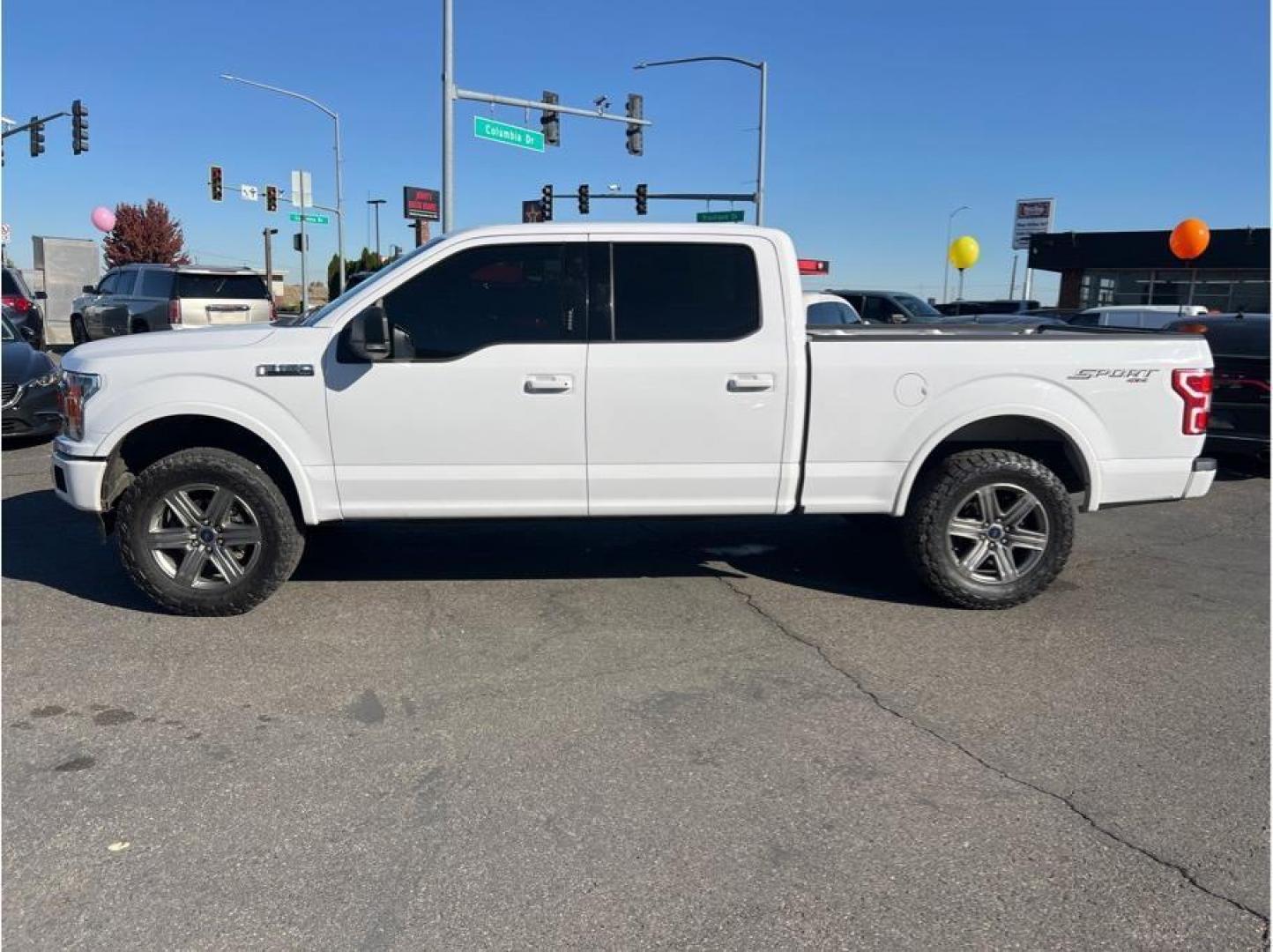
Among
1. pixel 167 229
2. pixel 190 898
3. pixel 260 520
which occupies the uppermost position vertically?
pixel 167 229

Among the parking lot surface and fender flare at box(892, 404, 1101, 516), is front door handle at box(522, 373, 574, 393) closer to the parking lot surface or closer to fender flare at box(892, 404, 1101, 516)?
the parking lot surface

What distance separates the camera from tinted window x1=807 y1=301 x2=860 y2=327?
1428 cm

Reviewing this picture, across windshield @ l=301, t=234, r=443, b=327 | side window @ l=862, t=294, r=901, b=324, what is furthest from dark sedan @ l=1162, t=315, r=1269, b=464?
side window @ l=862, t=294, r=901, b=324

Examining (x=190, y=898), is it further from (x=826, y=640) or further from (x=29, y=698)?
(x=826, y=640)

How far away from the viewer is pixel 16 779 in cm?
339

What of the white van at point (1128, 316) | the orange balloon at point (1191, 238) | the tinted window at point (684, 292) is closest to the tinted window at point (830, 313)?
the white van at point (1128, 316)

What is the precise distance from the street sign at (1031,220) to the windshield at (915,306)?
22425 millimetres

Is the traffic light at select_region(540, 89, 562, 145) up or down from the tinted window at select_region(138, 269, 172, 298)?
up

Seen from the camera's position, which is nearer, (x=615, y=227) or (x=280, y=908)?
(x=280, y=908)

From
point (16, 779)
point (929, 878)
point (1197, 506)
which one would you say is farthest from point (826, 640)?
point (1197, 506)

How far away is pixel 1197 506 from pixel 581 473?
620cm

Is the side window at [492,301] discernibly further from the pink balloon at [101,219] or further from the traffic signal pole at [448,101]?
the pink balloon at [101,219]

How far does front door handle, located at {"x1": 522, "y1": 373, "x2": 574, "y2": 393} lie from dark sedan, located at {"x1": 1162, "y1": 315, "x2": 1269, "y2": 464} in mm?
6547

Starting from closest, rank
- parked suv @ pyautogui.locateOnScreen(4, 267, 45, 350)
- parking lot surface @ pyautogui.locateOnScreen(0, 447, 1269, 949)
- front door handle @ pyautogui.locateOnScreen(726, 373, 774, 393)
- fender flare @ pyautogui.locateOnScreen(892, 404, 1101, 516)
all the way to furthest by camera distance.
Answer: parking lot surface @ pyautogui.locateOnScreen(0, 447, 1269, 949) → front door handle @ pyautogui.locateOnScreen(726, 373, 774, 393) → fender flare @ pyautogui.locateOnScreen(892, 404, 1101, 516) → parked suv @ pyautogui.locateOnScreen(4, 267, 45, 350)
